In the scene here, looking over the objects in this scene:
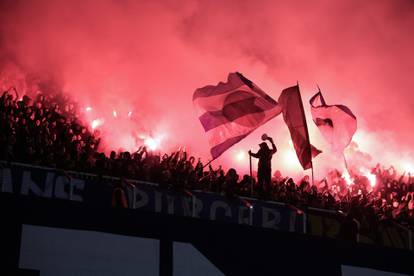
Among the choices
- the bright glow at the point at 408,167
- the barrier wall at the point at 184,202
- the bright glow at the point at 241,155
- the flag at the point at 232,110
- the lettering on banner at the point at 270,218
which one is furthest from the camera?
the bright glow at the point at 408,167

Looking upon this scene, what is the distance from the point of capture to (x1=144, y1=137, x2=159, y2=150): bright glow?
18.4m

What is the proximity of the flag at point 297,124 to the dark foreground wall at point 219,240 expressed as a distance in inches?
113

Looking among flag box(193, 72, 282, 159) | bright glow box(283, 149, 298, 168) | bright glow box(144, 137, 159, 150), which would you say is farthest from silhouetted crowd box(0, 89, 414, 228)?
bright glow box(283, 149, 298, 168)

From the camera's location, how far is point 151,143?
61.3 feet

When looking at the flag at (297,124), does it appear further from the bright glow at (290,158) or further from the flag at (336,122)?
the bright glow at (290,158)

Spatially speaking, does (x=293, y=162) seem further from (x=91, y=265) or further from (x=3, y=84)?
(x=91, y=265)

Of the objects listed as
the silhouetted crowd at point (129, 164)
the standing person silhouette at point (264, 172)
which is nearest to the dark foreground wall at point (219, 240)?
the silhouetted crowd at point (129, 164)

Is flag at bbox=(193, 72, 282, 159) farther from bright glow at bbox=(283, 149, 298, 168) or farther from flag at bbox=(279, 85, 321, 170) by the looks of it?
bright glow at bbox=(283, 149, 298, 168)

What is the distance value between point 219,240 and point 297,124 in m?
4.45

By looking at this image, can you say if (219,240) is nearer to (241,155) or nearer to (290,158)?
(241,155)

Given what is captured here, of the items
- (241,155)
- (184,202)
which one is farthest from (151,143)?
(184,202)

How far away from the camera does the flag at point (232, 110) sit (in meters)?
14.2

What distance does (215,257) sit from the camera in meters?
10.5

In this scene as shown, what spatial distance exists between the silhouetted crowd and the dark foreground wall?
153 centimetres
